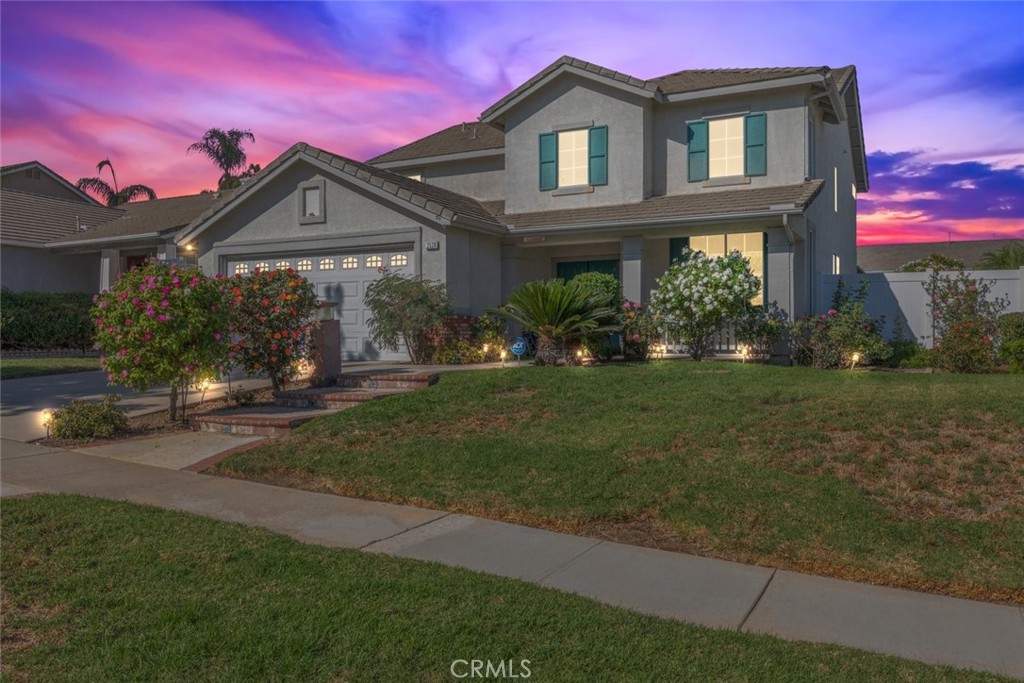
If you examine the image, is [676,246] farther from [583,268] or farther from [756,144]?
[756,144]

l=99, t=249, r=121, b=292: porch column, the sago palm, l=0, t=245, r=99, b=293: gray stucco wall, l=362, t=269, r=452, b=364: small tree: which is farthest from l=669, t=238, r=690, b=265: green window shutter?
l=0, t=245, r=99, b=293: gray stucco wall

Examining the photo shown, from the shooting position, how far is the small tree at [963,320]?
12797 mm

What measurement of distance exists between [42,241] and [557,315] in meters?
19.4

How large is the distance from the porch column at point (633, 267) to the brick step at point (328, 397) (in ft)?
20.1

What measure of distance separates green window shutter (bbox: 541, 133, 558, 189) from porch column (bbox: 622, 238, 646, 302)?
2.65m

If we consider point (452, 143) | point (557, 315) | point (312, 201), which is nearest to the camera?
point (557, 315)

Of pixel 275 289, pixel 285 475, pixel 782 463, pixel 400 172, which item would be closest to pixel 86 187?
pixel 400 172

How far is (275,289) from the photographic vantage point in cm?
1173

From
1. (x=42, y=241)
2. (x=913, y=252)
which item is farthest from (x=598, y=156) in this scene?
(x=913, y=252)

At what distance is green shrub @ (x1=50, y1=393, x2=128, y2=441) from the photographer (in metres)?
9.84

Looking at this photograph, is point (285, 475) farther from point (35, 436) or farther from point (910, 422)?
point (910, 422)

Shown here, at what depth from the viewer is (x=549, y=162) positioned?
701 inches

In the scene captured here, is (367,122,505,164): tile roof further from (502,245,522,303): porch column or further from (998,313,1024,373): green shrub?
(998,313,1024,373): green shrub

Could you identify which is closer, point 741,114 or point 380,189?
point 380,189
